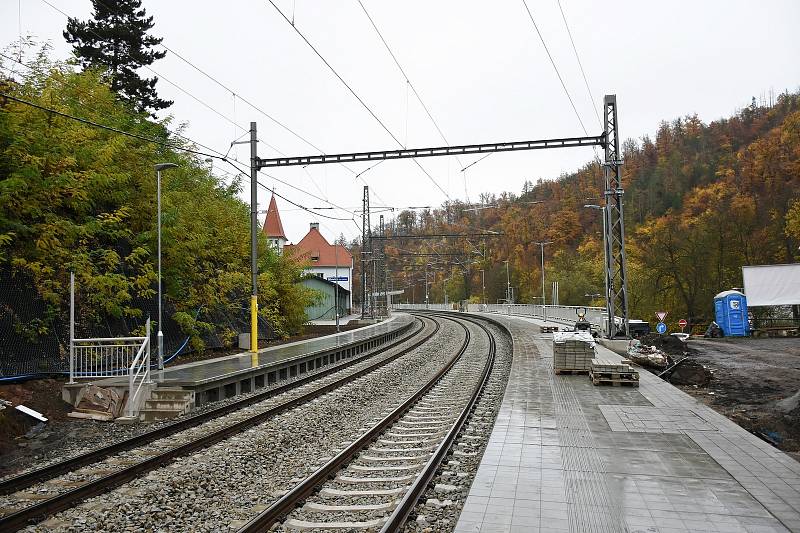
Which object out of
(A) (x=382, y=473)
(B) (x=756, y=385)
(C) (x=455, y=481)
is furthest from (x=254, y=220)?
(B) (x=756, y=385)

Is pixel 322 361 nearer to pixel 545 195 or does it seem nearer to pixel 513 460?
pixel 513 460

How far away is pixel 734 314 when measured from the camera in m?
34.2

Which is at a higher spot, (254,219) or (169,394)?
(254,219)

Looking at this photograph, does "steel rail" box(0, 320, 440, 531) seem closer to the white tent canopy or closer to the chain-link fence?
the chain-link fence

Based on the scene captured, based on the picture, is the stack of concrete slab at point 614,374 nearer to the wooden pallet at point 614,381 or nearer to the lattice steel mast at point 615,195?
the wooden pallet at point 614,381

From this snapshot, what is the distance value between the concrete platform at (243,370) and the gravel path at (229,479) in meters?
2.37

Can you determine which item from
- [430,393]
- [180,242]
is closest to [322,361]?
[180,242]

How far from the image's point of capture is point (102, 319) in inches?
618

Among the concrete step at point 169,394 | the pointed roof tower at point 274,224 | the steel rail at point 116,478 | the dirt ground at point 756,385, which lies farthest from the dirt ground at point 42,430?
the pointed roof tower at point 274,224

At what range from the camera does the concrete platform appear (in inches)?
515

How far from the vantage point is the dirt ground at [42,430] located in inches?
357

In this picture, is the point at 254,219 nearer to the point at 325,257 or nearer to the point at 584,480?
the point at 584,480

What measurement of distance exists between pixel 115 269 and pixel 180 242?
304cm

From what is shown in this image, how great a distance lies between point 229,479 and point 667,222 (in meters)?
58.3
